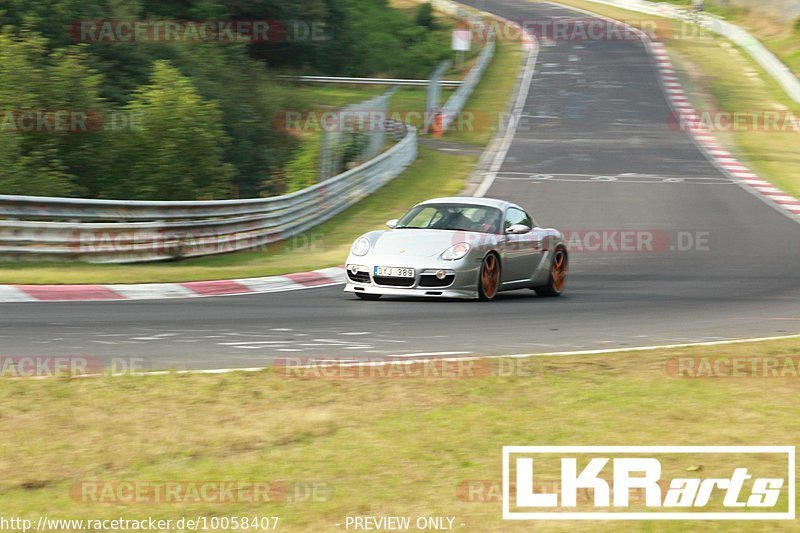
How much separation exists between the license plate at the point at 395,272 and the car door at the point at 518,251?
53.3 inches

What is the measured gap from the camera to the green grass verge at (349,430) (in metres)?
5.11

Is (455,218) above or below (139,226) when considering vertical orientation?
above

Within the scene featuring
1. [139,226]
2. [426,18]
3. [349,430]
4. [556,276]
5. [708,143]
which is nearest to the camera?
[349,430]

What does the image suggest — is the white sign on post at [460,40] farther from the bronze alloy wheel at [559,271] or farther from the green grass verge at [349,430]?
the green grass verge at [349,430]

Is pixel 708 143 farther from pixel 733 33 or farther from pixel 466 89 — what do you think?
pixel 733 33

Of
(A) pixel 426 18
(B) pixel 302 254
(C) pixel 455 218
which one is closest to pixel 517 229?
(C) pixel 455 218

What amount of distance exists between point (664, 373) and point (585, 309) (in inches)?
159

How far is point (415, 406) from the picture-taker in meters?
6.88

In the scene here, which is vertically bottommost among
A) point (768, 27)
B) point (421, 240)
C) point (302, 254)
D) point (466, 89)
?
point (302, 254)

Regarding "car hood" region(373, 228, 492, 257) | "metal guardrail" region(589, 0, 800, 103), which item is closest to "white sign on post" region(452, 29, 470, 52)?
"metal guardrail" region(589, 0, 800, 103)

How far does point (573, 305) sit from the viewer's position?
1255cm

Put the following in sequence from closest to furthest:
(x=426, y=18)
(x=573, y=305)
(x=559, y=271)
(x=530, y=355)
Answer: (x=530, y=355) → (x=573, y=305) → (x=559, y=271) → (x=426, y=18)

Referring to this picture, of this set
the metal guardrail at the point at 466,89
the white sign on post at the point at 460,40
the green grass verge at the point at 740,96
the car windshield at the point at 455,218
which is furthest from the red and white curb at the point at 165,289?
the white sign on post at the point at 460,40

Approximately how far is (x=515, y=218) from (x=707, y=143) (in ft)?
67.6
